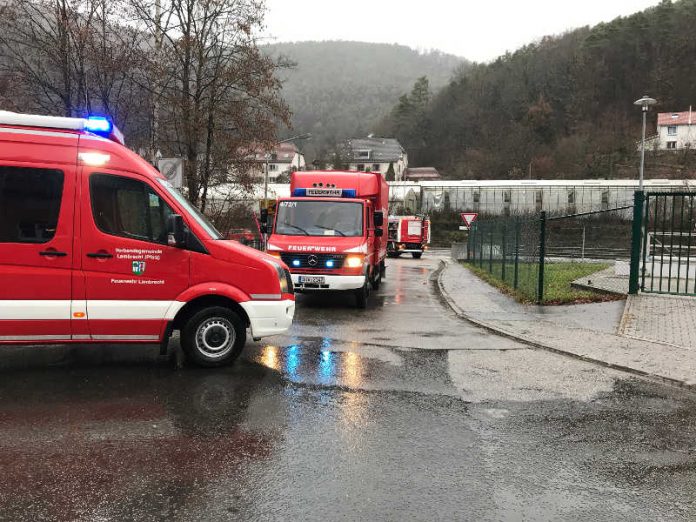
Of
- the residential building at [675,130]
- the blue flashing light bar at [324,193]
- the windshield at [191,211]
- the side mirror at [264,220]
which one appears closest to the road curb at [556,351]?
the blue flashing light bar at [324,193]

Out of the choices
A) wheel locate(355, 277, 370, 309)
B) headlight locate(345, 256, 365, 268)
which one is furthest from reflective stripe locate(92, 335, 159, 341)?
wheel locate(355, 277, 370, 309)

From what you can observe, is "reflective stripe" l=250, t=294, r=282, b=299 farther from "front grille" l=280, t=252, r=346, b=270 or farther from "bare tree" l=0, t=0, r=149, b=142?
"bare tree" l=0, t=0, r=149, b=142

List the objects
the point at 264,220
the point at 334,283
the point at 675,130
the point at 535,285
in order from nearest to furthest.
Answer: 1. the point at 334,283
2. the point at 264,220
3. the point at 535,285
4. the point at 675,130

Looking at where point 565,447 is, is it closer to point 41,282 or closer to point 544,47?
point 41,282

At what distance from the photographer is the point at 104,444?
4.47 meters

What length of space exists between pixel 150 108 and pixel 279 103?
381 centimetres

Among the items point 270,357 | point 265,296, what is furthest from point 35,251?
point 270,357

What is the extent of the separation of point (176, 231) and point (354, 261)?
19.5ft

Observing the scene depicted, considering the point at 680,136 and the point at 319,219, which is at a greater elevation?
the point at 680,136

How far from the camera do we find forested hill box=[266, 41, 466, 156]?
107 meters

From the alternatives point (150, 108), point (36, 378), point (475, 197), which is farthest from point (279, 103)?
point (475, 197)

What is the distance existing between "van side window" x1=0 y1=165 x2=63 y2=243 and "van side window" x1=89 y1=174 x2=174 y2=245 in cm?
40

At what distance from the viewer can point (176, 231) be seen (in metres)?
6.40

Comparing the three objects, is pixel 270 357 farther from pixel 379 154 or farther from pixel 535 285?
pixel 379 154
